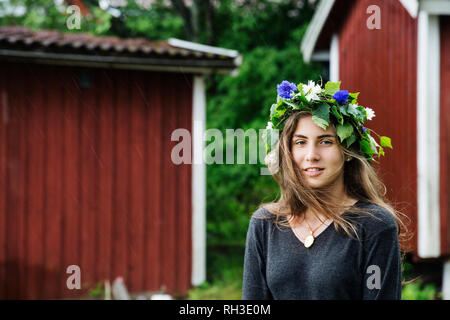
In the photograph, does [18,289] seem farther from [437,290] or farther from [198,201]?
[437,290]

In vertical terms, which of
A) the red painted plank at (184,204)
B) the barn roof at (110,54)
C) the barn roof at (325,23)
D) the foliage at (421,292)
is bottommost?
the foliage at (421,292)

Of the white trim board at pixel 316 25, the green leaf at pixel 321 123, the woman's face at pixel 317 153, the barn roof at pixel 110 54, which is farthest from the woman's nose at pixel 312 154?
the white trim board at pixel 316 25

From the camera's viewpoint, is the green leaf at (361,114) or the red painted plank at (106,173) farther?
the red painted plank at (106,173)

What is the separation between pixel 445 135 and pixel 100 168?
4747 millimetres

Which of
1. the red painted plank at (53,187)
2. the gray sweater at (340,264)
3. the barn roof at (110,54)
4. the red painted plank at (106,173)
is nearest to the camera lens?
the gray sweater at (340,264)

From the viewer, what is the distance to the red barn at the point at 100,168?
21.0 feet

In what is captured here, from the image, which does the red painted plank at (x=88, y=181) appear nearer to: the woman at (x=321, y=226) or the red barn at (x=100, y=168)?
the red barn at (x=100, y=168)

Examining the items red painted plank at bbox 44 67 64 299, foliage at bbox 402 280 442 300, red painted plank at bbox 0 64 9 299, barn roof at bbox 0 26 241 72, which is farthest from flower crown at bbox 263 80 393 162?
red painted plank at bbox 0 64 9 299

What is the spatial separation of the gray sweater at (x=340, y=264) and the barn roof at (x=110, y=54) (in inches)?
191

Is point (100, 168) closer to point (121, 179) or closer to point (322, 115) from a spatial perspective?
point (121, 179)

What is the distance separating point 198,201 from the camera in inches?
272

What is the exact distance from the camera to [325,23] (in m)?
8.36
